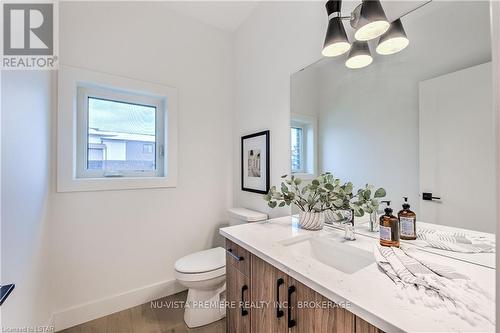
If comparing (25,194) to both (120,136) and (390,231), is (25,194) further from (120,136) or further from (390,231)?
(390,231)

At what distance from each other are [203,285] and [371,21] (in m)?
1.82

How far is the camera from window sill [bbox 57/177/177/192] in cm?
159

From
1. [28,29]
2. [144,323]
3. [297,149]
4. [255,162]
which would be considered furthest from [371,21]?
[144,323]

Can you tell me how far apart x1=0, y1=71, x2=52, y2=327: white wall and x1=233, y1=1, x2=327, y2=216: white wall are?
1452 millimetres

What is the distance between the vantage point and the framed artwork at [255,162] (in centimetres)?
188

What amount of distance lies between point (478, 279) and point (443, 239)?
0.85 ft

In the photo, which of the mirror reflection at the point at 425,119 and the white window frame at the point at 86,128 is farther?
the white window frame at the point at 86,128

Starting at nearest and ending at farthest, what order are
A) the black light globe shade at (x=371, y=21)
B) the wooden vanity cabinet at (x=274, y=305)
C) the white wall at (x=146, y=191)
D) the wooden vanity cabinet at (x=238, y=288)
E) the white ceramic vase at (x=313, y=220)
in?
1. the wooden vanity cabinet at (x=274, y=305)
2. the black light globe shade at (x=371, y=21)
3. the wooden vanity cabinet at (x=238, y=288)
4. the white ceramic vase at (x=313, y=220)
5. the white wall at (x=146, y=191)

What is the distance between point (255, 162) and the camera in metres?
2.00

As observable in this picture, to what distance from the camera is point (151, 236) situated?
1.91 meters

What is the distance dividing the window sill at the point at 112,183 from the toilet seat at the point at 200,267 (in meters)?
0.68
